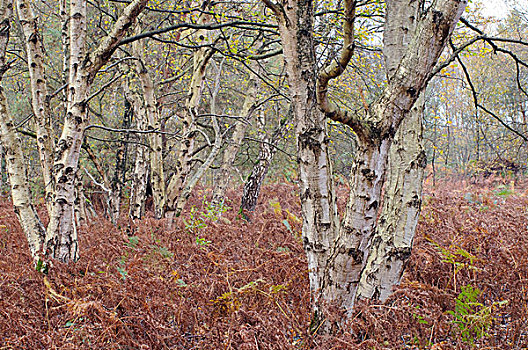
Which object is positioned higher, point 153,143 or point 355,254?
point 153,143

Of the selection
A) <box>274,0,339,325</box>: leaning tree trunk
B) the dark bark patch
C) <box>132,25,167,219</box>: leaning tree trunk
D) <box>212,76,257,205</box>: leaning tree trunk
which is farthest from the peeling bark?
the dark bark patch

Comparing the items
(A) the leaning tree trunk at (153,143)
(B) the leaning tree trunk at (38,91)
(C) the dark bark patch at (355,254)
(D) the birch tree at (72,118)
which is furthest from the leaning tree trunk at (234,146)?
(C) the dark bark patch at (355,254)

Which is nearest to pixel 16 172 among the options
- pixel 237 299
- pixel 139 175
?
pixel 237 299

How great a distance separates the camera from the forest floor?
2.51 metres

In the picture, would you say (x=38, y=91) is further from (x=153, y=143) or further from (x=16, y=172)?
(x=153, y=143)

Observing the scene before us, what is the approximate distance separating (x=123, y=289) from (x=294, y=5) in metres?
2.67

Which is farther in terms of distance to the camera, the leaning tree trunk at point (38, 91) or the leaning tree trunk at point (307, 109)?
the leaning tree trunk at point (38, 91)

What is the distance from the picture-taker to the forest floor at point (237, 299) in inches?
98.7

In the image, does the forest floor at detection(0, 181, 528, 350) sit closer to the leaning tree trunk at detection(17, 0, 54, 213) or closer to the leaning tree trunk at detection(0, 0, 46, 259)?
the leaning tree trunk at detection(0, 0, 46, 259)

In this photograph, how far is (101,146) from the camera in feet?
32.8

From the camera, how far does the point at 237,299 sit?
3.29 meters

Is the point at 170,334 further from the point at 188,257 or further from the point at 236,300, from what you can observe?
the point at 188,257

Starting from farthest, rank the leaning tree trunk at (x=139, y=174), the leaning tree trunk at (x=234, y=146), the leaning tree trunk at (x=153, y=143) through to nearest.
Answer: the leaning tree trunk at (x=234, y=146)
the leaning tree trunk at (x=139, y=174)
the leaning tree trunk at (x=153, y=143)

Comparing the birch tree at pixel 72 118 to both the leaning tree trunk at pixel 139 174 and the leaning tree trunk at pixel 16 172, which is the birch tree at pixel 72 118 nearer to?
the leaning tree trunk at pixel 16 172
